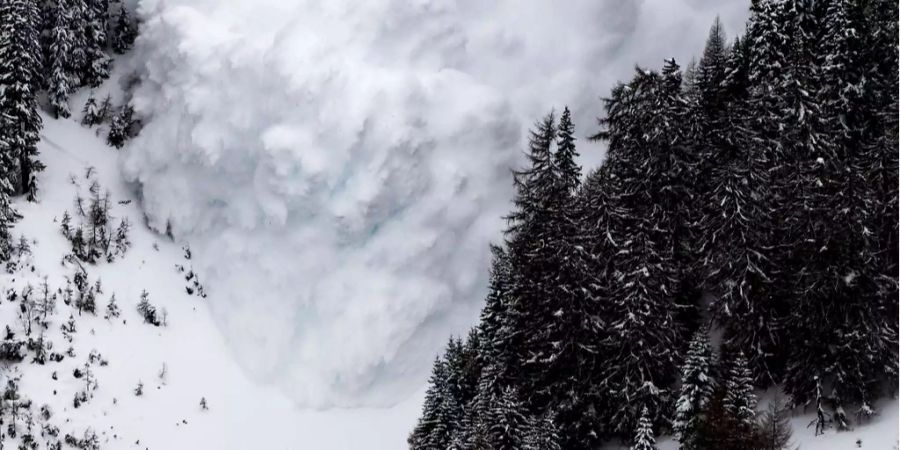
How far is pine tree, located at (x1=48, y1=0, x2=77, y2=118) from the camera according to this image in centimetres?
3925

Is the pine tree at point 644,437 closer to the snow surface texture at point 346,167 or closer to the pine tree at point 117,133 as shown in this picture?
the snow surface texture at point 346,167

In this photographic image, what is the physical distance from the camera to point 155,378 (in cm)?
3138

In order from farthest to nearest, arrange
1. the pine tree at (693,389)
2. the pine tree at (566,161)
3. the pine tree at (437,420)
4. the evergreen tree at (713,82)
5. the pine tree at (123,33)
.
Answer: the pine tree at (123,33)
the evergreen tree at (713,82)
the pine tree at (566,161)
the pine tree at (437,420)
the pine tree at (693,389)

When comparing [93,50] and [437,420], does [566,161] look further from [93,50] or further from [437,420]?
[93,50]

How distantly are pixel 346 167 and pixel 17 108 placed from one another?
14809 mm

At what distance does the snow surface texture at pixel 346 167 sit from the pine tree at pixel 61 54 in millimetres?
5682

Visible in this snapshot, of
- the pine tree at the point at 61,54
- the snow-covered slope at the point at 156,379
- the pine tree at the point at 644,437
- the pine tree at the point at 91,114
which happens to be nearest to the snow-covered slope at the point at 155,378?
the snow-covered slope at the point at 156,379

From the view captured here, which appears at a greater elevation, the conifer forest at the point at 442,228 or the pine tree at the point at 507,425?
the conifer forest at the point at 442,228

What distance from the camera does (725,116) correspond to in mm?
27094

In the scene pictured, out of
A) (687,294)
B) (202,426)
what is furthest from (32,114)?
(687,294)

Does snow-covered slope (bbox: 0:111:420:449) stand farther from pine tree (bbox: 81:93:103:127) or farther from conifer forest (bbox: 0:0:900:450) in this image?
pine tree (bbox: 81:93:103:127)

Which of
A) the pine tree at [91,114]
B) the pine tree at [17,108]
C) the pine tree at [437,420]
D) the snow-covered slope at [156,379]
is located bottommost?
the pine tree at [437,420]

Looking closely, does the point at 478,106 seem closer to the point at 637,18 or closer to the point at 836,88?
the point at 637,18

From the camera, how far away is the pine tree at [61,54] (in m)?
39.2
